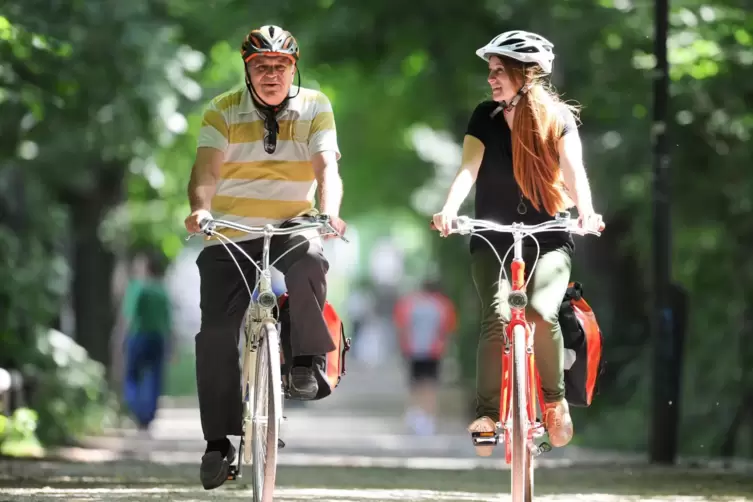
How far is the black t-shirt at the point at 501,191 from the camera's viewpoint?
26.3 feet

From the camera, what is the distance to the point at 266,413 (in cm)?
755

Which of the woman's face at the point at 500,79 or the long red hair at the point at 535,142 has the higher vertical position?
the woman's face at the point at 500,79

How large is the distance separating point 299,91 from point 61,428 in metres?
8.09

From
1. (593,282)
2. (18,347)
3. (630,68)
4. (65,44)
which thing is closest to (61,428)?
(18,347)

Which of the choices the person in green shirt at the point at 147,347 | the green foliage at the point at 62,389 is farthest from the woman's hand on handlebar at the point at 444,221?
the person in green shirt at the point at 147,347

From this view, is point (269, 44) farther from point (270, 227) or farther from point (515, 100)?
point (515, 100)

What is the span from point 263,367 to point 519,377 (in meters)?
1.08

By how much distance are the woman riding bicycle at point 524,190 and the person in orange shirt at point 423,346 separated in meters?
13.0

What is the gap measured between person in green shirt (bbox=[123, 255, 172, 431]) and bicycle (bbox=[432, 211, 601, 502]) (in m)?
11.6

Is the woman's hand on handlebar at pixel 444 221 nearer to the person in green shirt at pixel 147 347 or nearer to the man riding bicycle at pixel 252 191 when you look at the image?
the man riding bicycle at pixel 252 191

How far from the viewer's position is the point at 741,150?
15.6 meters

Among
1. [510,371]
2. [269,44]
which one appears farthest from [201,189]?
[510,371]

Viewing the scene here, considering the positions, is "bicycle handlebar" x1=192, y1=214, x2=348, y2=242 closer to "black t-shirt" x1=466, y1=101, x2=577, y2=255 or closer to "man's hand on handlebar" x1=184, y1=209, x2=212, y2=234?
"man's hand on handlebar" x1=184, y1=209, x2=212, y2=234

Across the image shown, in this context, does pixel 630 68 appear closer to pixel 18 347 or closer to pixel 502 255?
pixel 18 347
